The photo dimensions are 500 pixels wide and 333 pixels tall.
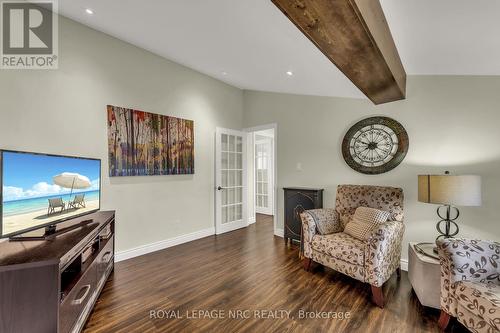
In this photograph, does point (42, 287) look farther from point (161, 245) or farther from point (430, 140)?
point (430, 140)

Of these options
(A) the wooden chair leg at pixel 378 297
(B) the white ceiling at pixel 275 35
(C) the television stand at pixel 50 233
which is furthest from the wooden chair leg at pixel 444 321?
(C) the television stand at pixel 50 233

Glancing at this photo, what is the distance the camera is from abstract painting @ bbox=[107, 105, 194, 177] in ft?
9.46

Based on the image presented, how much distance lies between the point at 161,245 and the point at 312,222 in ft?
7.27

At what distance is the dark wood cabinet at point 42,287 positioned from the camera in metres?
1.23

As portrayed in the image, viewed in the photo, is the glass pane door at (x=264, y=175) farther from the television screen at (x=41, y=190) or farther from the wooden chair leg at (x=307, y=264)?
the television screen at (x=41, y=190)

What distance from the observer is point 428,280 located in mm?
1938

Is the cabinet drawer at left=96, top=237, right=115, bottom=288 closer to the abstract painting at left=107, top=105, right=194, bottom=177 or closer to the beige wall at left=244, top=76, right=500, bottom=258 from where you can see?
the abstract painting at left=107, top=105, right=194, bottom=177

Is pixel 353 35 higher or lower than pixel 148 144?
higher

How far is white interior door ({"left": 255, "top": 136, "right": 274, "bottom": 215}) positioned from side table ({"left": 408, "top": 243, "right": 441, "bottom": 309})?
3993 millimetres

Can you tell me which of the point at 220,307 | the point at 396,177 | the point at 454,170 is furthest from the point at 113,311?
the point at 454,170

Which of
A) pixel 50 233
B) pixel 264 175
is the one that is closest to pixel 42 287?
pixel 50 233

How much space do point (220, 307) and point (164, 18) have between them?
9.47 ft

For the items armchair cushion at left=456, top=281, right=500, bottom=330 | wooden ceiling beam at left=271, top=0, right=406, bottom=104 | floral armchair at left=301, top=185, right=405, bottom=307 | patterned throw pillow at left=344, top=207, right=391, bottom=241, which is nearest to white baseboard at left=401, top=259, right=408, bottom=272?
floral armchair at left=301, top=185, right=405, bottom=307

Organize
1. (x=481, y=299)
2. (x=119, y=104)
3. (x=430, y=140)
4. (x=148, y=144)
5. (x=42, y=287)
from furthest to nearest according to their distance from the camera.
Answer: (x=148, y=144) → (x=119, y=104) → (x=430, y=140) → (x=481, y=299) → (x=42, y=287)
